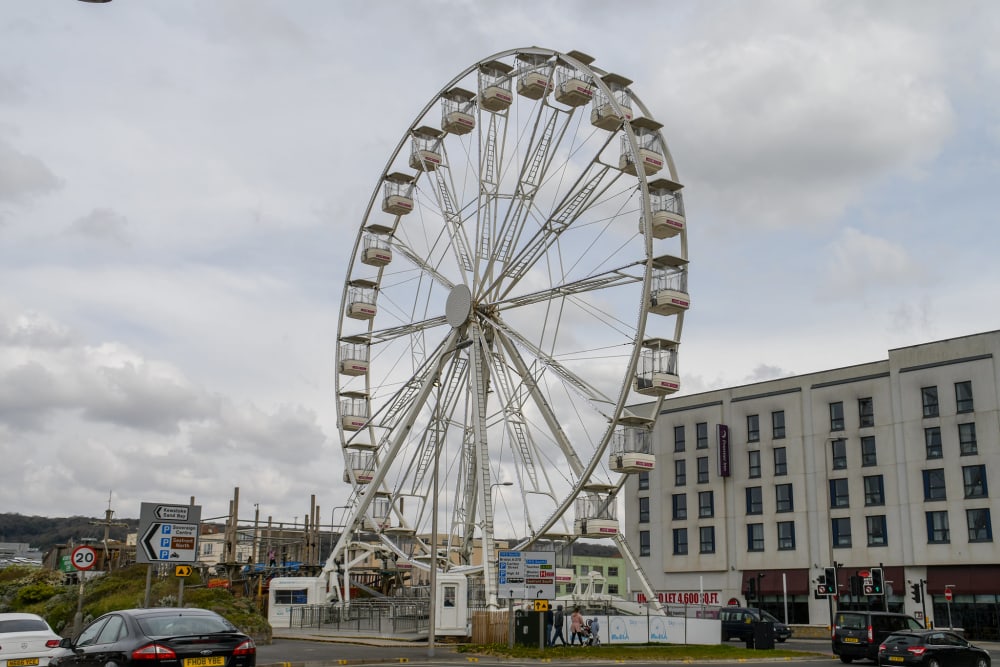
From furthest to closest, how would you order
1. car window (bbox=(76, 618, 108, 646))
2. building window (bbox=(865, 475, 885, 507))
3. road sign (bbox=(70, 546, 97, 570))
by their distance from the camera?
building window (bbox=(865, 475, 885, 507))
road sign (bbox=(70, 546, 97, 570))
car window (bbox=(76, 618, 108, 646))

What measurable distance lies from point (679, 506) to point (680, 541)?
251 centimetres

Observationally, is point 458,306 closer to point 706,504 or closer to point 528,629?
point 528,629

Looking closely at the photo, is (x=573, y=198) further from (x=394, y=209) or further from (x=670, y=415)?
(x=670, y=415)

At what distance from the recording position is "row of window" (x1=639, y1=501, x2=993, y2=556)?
58.4 metres

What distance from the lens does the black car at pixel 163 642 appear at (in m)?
13.2

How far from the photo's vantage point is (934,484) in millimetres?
61000

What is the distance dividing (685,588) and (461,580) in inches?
1509

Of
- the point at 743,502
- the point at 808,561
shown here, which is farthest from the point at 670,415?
the point at 808,561

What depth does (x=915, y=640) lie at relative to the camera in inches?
1111

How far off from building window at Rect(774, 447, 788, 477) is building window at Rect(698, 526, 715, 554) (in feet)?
22.1

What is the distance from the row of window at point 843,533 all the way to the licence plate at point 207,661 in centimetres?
5421

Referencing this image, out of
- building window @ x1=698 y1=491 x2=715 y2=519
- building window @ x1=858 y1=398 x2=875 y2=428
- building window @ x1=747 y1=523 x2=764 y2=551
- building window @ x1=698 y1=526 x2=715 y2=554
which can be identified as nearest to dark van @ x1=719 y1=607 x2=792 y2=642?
building window @ x1=858 y1=398 x2=875 y2=428

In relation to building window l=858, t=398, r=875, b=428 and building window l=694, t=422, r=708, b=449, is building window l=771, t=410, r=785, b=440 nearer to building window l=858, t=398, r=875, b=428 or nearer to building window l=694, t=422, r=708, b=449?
building window l=858, t=398, r=875, b=428

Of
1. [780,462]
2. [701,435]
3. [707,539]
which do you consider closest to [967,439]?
[780,462]
